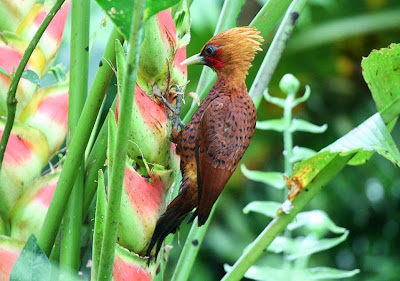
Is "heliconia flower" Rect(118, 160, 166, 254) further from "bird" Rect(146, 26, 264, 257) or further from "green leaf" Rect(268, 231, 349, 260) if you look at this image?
"green leaf" Rect(268, 231, 349, 260)

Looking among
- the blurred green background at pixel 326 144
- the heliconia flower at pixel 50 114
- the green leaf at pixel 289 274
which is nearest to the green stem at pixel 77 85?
the heliconia flower at pixel 50 114

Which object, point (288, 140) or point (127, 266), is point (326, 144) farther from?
point (127, 266)

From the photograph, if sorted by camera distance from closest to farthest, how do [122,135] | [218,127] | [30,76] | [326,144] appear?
1. [122,135]
2. [30,76]
3. [218,127]
4. [326,144]

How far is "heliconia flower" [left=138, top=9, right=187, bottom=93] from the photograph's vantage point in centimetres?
39

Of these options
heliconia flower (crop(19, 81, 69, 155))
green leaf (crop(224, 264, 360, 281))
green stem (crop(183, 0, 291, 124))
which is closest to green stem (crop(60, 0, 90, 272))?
heliconia flower (crop(19, 81, 69, 155))

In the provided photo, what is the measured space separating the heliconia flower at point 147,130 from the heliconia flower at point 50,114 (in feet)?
0.25

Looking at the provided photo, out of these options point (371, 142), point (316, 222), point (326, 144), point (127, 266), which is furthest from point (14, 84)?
point (326, 144)

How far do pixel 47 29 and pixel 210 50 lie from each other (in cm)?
12

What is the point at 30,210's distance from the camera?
0.43 m

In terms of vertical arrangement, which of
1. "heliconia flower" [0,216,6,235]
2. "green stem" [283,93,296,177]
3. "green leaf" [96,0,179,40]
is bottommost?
"green stem" [283,93,296,177]

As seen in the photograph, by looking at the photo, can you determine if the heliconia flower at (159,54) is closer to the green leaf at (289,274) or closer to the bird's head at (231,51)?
the bird's head at (231,51)

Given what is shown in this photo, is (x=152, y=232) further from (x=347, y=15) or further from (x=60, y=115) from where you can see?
(x=347, y=15)

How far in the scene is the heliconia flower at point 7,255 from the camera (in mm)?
410

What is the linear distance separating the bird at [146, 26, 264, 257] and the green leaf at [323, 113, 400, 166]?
7cm
